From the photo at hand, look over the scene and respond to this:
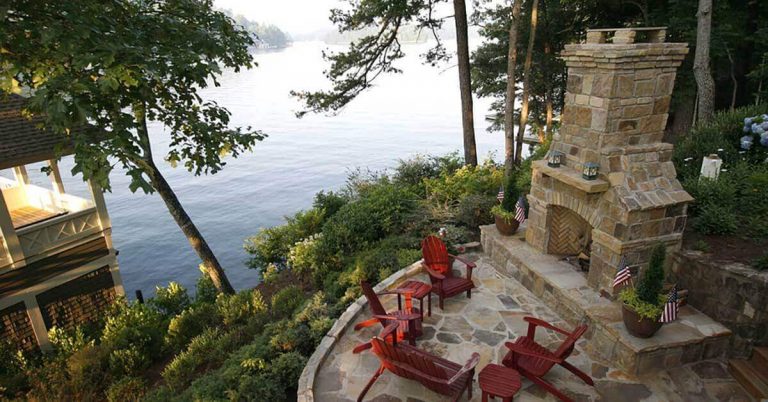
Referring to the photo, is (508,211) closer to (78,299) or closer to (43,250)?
(43,250)

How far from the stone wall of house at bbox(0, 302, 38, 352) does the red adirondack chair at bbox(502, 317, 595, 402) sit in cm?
1175

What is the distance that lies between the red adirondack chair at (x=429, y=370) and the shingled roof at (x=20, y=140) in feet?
31.1

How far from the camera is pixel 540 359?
531 centimetres

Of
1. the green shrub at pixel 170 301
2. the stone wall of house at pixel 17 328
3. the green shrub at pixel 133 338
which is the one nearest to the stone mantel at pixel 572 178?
the green shrub at pixel 133 338

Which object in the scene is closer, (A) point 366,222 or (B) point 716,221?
(B) point 716,221

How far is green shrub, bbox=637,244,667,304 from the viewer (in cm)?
524

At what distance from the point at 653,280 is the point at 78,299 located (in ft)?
44.0

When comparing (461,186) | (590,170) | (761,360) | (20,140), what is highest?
(20,140)

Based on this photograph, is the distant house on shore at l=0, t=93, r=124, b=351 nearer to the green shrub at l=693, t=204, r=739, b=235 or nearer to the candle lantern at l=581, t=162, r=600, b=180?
the candle lantern at l=581, t=162, r=600, b=180

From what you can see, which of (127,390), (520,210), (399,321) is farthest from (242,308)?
(520,210)

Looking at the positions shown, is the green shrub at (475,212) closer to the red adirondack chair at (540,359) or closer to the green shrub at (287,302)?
the green shrub at (287,302)

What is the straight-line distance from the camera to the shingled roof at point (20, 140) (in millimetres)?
10461

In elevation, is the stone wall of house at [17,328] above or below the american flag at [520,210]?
below

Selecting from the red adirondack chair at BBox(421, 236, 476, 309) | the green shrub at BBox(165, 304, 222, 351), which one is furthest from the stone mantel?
the green shrub at BBox(165, 304, 222, 351)
